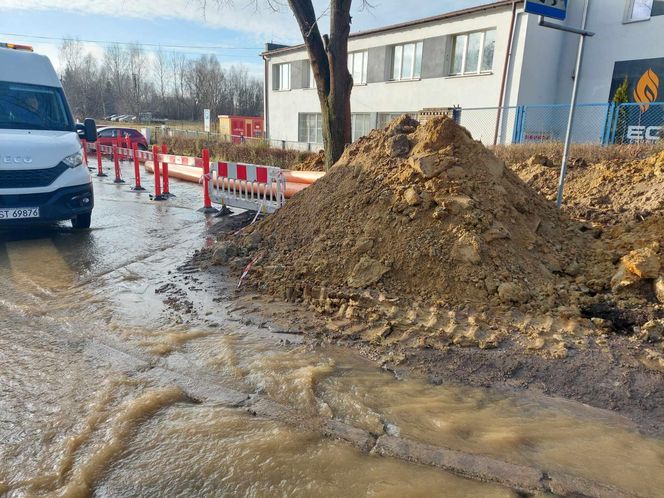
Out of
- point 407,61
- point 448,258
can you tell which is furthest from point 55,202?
point 407,61

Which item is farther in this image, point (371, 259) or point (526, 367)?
point (371, 259)

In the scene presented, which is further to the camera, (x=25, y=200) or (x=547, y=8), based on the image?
(x=25, y=200)

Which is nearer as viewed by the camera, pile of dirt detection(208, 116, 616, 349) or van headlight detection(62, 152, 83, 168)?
pile of dirt detection(208, 116, 616, 349)

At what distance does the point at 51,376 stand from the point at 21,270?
3.32 m

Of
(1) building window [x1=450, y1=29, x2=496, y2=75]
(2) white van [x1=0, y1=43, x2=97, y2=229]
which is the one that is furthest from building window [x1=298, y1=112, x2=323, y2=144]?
(2) white van [x1=0, y1=43, x2=97, y2=229]

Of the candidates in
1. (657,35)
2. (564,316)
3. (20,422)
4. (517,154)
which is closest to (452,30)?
(657,35)

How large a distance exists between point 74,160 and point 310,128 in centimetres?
2123

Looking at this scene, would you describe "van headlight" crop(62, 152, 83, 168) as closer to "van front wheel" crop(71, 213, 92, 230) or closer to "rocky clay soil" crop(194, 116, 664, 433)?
"van front wheel" crop(71, 213, 92, 230)

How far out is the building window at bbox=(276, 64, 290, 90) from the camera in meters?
28.9

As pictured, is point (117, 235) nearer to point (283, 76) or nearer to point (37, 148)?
point (37, 148)

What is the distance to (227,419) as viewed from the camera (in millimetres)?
3191

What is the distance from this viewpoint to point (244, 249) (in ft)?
22.1

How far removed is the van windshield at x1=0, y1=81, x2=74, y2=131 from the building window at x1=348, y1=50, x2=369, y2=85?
17.6m

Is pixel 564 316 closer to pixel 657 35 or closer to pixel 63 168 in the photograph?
pixel 63 168
